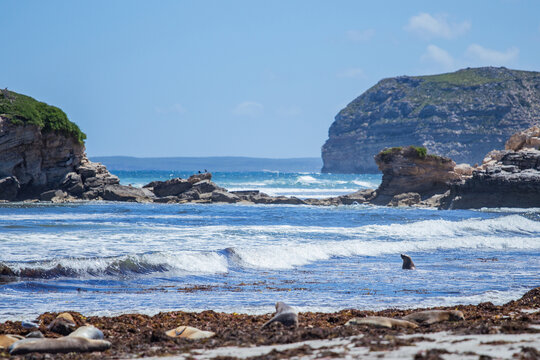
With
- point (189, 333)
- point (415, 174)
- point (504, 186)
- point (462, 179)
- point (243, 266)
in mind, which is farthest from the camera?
point (415, 174)

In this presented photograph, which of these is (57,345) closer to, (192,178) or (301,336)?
(301,336)

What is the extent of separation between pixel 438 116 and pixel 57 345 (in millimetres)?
153655

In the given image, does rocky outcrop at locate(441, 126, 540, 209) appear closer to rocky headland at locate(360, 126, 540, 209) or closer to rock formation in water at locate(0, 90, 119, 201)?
rocky headland at locate(360, 126, 540, 209)

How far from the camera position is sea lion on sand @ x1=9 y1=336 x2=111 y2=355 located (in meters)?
6.51

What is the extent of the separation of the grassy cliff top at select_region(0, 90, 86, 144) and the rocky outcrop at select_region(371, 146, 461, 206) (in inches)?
949

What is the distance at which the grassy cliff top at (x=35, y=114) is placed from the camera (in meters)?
44.5

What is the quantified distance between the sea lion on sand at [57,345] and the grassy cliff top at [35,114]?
40.1m

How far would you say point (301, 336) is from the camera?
7.05 m

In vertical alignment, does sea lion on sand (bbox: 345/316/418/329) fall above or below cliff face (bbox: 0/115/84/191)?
below

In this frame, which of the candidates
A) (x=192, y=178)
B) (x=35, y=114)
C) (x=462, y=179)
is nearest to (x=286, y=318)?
(x=35, y=114)

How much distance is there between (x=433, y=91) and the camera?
161m

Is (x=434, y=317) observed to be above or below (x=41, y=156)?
below

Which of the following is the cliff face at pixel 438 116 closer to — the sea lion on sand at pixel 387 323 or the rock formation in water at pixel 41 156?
the rock formation in water at pixel 41 156

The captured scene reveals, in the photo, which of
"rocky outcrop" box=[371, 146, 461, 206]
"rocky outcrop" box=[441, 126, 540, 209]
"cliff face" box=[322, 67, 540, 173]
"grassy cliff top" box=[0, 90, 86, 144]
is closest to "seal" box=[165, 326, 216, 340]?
"rocky outcrop" box=[441, 126, 540, 209]
